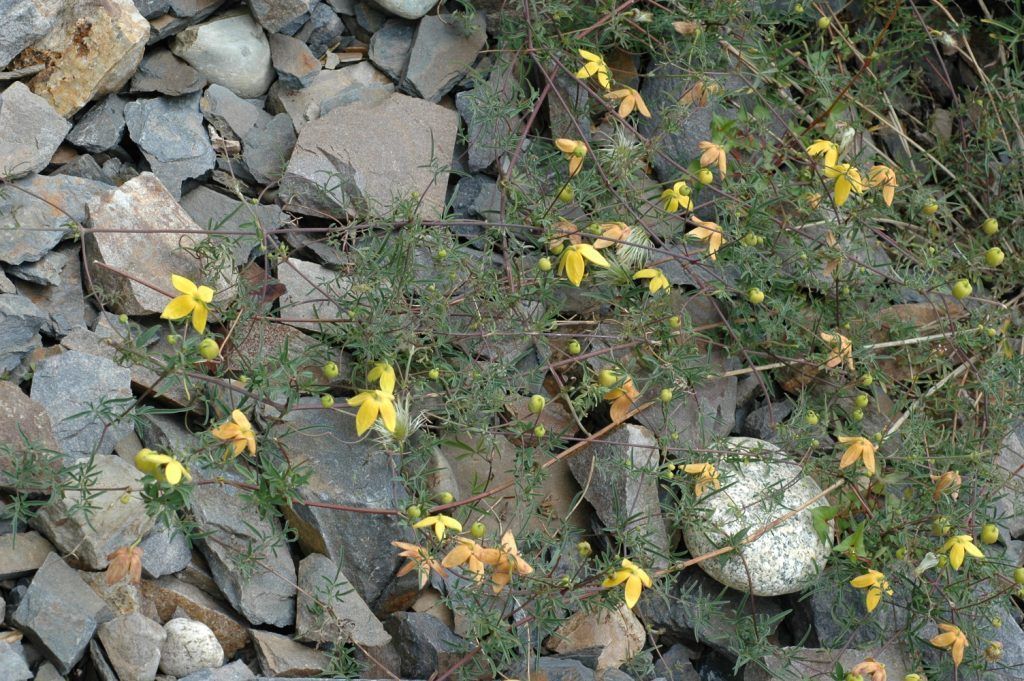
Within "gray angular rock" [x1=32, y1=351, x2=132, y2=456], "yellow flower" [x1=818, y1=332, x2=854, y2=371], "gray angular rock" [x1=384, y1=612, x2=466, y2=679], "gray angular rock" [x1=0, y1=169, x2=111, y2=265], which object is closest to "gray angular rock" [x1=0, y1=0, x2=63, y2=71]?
"gray angular rock" [x1=0, y1=169, x2=111, y2=265]

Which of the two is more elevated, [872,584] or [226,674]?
[226,674]

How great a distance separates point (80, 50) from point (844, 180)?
239 centimetres

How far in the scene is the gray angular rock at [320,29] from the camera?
377 centimetres

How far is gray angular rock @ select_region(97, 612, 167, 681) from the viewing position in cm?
250

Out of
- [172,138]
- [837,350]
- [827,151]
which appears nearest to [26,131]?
[172,138]

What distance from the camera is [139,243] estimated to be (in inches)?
121

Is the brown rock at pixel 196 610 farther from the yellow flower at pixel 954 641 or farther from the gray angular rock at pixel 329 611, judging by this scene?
the yellow flower at pixel 954 641

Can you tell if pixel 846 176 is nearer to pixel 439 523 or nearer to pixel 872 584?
pixel 872 584

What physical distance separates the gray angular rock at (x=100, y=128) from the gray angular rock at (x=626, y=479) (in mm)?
1773

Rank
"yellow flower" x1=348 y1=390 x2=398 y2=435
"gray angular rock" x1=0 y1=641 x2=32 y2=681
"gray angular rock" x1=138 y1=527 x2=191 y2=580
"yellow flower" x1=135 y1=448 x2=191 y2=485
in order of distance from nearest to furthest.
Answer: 1. "yellow flower" x1=135 y1=448 x2=191 y2=485
2. "gray angular rock" x1=0 y1=641 x2=32 y2=681
3. "yellow flower" x1=348 y1=390 x2=398 y2=435
4. "gray angular rock" x1=138 y1=527 x2=191 y2=580

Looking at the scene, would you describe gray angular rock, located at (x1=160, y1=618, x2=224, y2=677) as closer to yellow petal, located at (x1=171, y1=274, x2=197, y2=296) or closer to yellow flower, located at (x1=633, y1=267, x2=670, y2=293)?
yellow petal, located at (x1=171, y1=274, x2=197, y2=296)

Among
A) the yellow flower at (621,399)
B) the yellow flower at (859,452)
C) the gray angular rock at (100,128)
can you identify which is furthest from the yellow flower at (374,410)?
the gray angular rock at (100,128)

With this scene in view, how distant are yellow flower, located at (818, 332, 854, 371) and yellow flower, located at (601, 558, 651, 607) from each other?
3.76ft

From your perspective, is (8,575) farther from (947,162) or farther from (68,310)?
(947,162)
